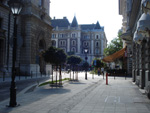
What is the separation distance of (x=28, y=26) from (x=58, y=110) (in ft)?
81.1

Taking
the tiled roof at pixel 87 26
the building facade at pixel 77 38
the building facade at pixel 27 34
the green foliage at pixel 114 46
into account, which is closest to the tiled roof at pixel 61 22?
the building facade at pixel 77 38

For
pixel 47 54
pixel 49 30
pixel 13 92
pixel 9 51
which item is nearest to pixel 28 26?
pixel 9 51

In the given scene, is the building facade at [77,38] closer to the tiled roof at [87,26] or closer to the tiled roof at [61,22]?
the tiled roof at [61,22]

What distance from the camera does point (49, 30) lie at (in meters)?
37.4

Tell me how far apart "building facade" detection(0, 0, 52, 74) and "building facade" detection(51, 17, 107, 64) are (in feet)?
208

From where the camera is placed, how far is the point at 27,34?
29859 mm

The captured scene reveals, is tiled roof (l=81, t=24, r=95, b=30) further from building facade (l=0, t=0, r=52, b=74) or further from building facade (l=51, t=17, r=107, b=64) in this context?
building facade (l=0, t=0, r=52, b=74)

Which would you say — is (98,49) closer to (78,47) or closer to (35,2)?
(78,47)

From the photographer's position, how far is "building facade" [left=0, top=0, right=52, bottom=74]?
26016 mm

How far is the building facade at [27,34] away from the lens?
26.0 metres

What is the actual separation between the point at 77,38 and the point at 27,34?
230 ft

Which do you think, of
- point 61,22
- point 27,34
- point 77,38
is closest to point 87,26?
point 77,38

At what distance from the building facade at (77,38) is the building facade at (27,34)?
2494 inches

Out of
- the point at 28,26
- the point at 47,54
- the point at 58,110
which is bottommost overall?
the point at 58,110
